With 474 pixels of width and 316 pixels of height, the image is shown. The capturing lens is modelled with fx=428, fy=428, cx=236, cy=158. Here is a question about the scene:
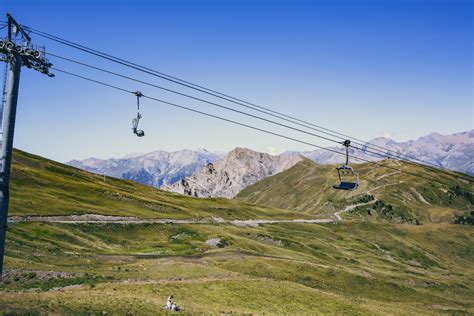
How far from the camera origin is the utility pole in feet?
82.1

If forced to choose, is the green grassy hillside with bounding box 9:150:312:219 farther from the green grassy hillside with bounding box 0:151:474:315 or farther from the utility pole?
the utility pole

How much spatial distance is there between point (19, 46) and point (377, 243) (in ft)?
528

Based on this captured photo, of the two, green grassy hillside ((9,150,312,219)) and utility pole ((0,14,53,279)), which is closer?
utility pole ((0,14,53,279))

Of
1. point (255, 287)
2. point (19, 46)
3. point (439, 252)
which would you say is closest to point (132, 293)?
point (255, 287)

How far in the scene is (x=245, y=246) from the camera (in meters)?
96.2

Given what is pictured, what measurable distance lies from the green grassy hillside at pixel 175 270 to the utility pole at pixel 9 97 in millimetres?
10156

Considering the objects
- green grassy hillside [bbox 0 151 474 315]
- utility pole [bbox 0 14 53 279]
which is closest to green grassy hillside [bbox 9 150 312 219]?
green grassy hillside [bbox 0 151 474 315]

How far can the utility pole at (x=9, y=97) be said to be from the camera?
25.0 metres

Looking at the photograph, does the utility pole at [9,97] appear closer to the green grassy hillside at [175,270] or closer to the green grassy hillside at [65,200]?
the green grassy hillside at [175,270]

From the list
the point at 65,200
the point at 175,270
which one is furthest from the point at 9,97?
the point at 65,200

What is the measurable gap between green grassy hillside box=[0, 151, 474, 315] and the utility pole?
10.2 m

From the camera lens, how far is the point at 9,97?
82.4ft

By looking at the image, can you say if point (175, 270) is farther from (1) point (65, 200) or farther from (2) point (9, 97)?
(1) point (65, 200)

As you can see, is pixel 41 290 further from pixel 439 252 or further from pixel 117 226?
pixel 439 252
